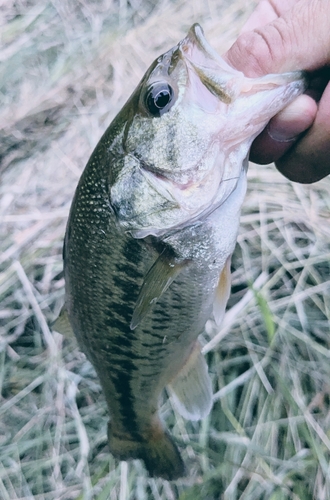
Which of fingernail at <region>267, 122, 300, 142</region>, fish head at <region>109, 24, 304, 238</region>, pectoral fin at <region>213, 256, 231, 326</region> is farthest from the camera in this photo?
pectoral fin at <region>213, 256, 231, 326</region>

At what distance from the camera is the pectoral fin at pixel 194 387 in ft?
4.71

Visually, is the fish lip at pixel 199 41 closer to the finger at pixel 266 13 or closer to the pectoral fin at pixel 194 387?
the finger at pixel 266 13

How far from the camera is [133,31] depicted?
9.61 ft

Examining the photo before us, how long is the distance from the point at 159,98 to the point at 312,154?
0.41 m

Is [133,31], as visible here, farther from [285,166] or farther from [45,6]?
[285,166]

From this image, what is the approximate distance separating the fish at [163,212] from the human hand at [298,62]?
5cm

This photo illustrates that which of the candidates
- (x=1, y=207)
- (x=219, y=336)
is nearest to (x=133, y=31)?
(x=1, y=207)

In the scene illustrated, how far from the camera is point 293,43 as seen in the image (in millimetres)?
999

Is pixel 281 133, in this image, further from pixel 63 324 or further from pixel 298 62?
pixel 63 324

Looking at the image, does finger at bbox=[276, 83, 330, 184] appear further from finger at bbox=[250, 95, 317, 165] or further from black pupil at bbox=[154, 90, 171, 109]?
black pupil at bbox=[154, 90, 171, 109]

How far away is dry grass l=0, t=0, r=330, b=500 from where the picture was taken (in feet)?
5.68

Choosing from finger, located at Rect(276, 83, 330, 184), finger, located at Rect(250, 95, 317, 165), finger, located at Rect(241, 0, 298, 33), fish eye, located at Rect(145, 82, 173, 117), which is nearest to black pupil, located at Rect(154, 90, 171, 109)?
fish eye, located at Rect(145, 82, 173, 117)

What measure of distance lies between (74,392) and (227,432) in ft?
2.17

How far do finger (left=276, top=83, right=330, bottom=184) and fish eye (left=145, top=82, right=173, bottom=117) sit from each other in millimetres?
338
